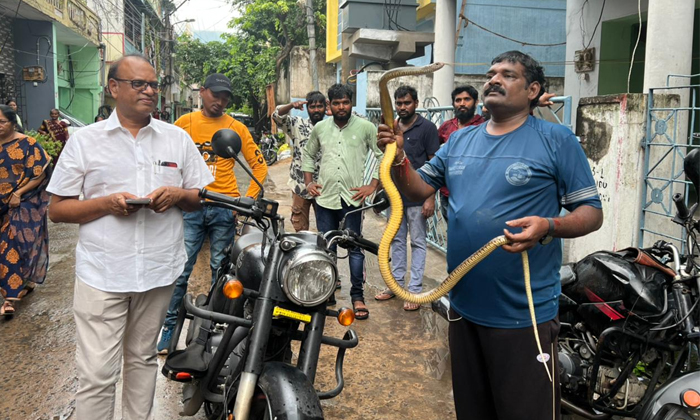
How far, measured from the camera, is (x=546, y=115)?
4.46 meters

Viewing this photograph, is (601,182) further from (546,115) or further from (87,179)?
(87,179)

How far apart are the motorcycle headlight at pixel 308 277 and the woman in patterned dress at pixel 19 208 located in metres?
3.73

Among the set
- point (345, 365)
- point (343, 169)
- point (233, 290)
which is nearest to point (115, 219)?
point (233, 290)

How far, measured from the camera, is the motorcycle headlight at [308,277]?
2385 millimetres

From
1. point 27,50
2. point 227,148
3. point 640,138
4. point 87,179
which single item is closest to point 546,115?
point 640,138

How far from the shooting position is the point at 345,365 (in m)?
4.21

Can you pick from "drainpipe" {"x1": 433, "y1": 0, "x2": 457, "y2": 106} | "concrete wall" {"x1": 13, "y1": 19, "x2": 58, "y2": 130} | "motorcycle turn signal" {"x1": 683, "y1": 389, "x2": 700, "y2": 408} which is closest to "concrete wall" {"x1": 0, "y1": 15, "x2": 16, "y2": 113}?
"concrete wall" {"x1": 13, "y1": 19, "x2": 58, "y2": 130}

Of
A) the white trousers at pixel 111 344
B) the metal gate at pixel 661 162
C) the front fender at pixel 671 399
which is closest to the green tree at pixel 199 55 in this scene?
the metal gate at pixel 661 162

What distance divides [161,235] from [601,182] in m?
3.95

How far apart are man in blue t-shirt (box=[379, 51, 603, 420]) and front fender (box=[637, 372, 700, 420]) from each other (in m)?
0.51

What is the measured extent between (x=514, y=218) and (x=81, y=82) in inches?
1041

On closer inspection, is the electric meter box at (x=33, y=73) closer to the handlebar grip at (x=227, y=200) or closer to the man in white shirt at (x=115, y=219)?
the man in white shirt at (x=115, y=219)

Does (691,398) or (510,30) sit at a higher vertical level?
(510,30)

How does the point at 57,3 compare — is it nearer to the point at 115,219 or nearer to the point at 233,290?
the point at 115,219
